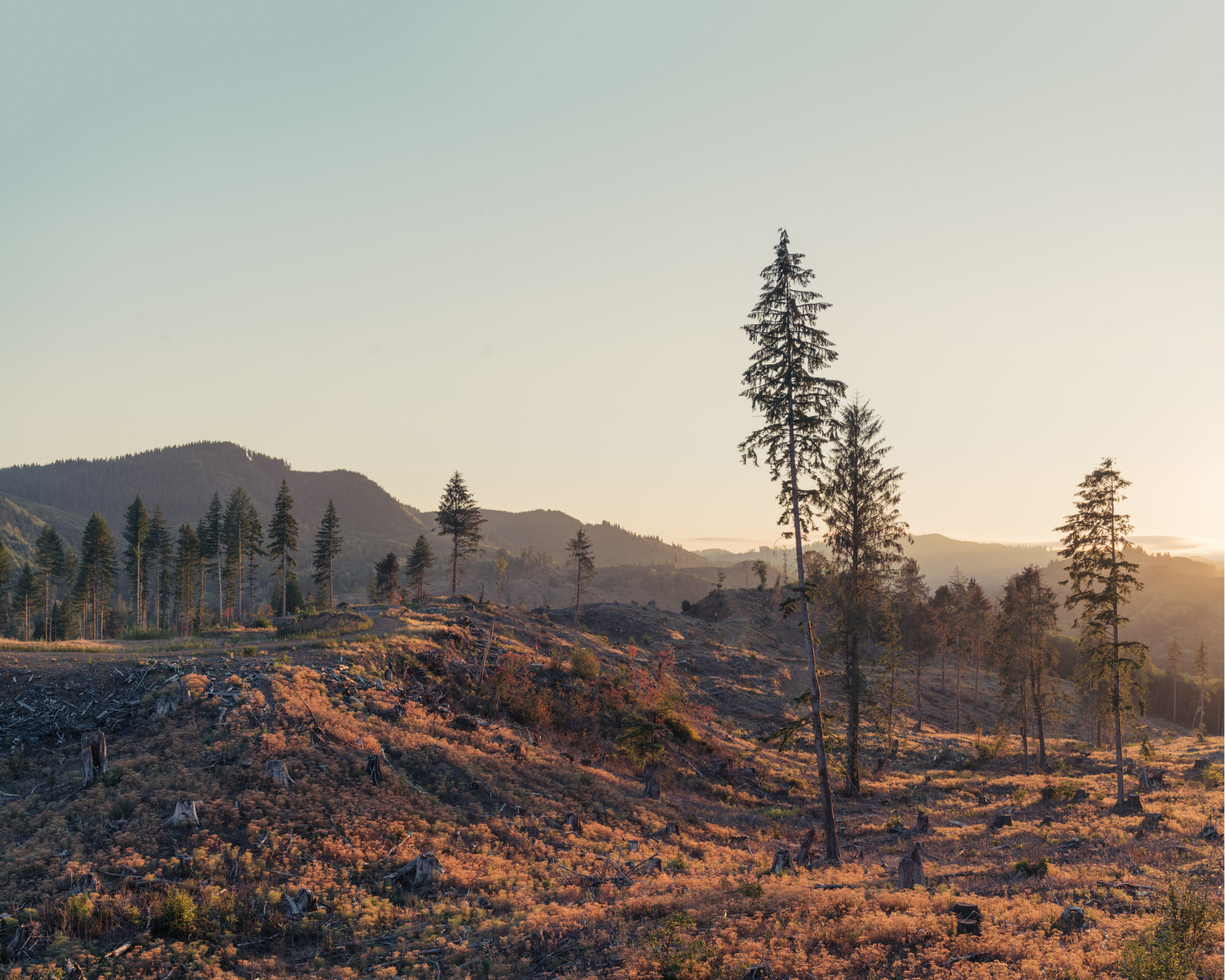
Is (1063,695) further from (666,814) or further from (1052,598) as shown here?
(666,814)

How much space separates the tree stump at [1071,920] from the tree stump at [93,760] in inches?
860

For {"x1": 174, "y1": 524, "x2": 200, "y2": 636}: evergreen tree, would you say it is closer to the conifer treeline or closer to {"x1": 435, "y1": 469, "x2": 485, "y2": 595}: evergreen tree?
the conifer treeline

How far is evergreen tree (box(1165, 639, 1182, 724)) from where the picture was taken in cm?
10681

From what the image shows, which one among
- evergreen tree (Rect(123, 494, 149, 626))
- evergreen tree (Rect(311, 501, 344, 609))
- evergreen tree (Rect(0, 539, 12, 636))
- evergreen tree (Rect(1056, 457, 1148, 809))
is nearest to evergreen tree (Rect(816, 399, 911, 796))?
evergreen tree (Rect(1056, 457, 1148, 809))

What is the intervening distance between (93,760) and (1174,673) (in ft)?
481

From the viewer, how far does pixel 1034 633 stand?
40.0 m

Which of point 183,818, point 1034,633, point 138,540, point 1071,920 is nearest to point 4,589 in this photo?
point 138,540

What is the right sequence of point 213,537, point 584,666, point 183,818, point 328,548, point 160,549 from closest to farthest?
point 183,818 → point 584,666 → point 328,548 → point 213,537 → point 160,549

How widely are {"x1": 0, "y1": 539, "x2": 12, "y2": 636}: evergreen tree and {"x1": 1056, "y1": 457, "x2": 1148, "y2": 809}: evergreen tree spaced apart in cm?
11526

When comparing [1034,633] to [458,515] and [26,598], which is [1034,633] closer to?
[458,515]

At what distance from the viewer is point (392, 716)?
24.9 meters

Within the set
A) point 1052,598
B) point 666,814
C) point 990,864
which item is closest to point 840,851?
point 990,864

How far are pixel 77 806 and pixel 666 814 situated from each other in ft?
62.0

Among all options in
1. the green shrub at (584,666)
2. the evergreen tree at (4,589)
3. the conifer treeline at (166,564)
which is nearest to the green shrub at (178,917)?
the green shrub at (584,666)
